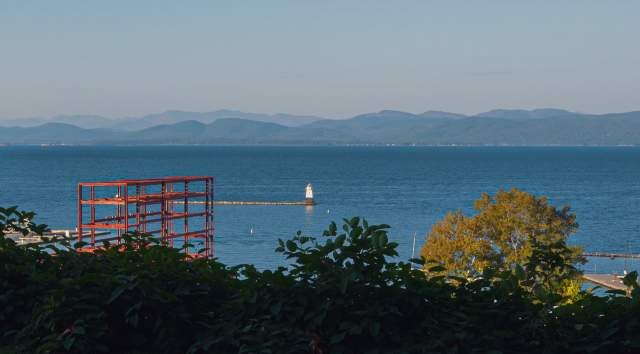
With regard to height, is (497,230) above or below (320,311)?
below

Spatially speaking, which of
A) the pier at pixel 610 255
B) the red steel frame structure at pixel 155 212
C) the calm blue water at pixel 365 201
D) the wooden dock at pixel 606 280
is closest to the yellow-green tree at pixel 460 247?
the red steel frame structure at pixel 155 212

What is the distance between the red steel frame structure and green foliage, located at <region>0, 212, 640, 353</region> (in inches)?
25.5

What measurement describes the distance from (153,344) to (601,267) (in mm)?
68800

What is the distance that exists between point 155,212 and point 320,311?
1903 inches

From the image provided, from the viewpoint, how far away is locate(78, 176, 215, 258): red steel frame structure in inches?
1757

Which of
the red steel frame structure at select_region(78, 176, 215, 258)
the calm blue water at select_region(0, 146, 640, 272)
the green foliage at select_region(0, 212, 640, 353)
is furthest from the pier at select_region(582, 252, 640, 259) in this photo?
the green foliage at select_region(0, 212, 640, 353)

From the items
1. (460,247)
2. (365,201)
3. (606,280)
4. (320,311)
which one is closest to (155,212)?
(460,247)

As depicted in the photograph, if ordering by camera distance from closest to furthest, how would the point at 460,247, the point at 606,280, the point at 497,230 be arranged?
the point at 460,247 < the point at 497,230 < the point at 606,280

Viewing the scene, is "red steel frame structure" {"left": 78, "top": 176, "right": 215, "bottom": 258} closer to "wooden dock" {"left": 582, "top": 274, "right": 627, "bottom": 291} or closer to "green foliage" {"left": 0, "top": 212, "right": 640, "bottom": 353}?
"green foliage" {"left": 0, "top": 212, "right": 640, "bottom": 353}

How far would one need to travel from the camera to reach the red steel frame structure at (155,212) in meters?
44.6

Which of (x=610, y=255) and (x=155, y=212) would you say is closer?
(x=155, y=212)

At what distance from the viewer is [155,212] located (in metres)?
52.9

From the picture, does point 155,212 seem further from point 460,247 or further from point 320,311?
point 320,311

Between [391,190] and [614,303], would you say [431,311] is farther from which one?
[391,190]
